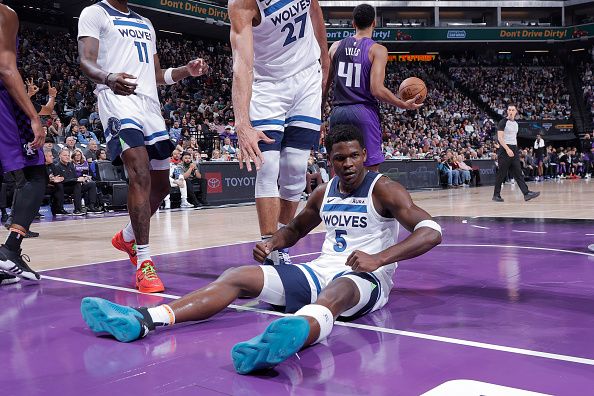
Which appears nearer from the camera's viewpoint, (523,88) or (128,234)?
(128,234)

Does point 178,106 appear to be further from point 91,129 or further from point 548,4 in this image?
point 548,4

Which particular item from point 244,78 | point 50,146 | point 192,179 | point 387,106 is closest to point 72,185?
point 50,146

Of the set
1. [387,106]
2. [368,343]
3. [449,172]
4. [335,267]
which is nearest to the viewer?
[368,343]

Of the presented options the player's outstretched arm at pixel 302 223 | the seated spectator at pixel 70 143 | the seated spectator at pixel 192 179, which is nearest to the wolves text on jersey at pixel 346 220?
the player's outstretched arm at pixel 302 223

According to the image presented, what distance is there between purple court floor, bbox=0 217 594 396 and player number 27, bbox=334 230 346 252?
337mm

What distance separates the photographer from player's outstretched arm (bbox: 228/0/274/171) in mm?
2859

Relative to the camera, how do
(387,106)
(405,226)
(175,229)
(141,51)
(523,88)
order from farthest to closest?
(523,88), (387,106), (175,229), (141,51), (405,226)

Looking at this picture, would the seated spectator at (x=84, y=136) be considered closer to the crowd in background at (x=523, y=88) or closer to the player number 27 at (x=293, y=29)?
the player number 27 at (x=293, y=29)

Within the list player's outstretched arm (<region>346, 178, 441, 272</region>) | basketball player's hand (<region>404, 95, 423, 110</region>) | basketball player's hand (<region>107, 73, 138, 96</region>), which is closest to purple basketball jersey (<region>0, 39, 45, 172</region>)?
basketball player's hand (<region>107, 73, 138, 96</region>)

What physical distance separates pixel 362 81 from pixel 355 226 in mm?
2286

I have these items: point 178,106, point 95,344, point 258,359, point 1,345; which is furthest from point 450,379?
point 178,106

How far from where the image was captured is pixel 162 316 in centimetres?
248

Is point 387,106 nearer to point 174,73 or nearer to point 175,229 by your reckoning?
point 175,229

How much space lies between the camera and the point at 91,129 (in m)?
14.9
